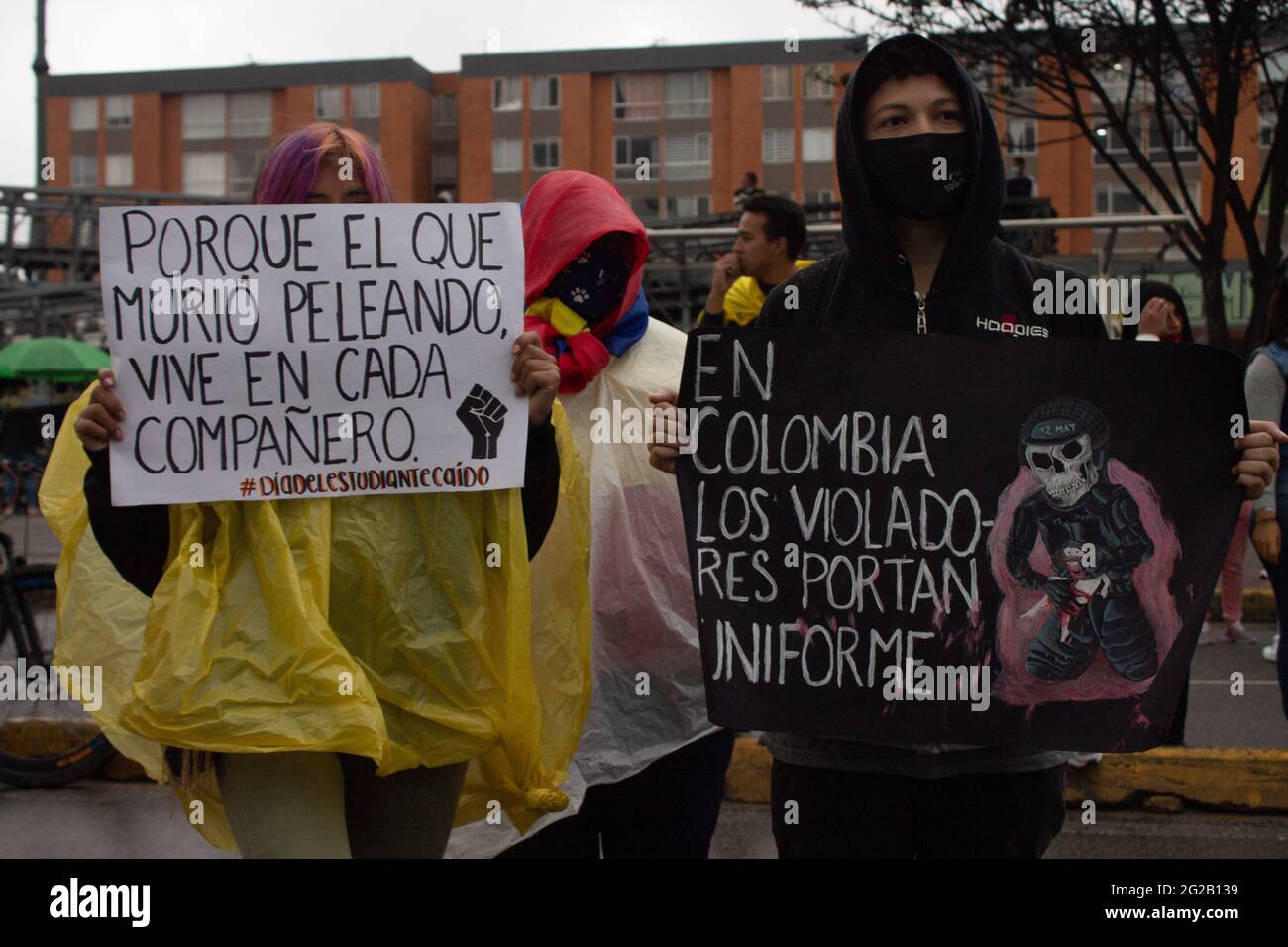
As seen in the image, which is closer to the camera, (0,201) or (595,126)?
(0,201)

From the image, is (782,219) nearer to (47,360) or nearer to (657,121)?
(47,360)

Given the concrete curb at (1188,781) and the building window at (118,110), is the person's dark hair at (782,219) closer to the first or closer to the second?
the concrete curb at (1188,781)

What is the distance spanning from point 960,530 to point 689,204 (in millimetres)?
50953

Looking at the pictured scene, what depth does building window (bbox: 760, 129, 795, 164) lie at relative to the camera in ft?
167

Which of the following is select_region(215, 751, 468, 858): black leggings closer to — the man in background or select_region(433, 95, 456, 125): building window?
the man in background

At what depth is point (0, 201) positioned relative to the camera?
571 inches

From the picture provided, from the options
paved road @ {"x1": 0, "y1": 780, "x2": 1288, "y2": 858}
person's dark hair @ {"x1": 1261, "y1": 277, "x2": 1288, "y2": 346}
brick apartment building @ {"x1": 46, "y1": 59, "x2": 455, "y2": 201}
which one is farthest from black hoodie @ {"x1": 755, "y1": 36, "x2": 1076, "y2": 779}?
brick apartment building @ {"x1": 46, "y1": 59, "x2": 455, "y2": 201}

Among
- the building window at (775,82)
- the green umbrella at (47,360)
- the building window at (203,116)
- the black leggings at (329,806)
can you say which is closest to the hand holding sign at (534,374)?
the black leggings at (329,806)

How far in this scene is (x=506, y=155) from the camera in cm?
5234

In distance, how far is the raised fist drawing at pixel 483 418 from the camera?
2.48m

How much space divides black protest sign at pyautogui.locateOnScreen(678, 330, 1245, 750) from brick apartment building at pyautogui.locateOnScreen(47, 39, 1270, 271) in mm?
42895
